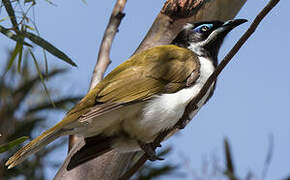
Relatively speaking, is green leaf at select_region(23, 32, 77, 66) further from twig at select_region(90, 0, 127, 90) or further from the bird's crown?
the bird's crown

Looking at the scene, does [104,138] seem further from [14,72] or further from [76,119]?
[14,72]

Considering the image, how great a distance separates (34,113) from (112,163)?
4.11ft

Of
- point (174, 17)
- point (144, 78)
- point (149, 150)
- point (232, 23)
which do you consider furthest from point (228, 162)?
point (174, 17)

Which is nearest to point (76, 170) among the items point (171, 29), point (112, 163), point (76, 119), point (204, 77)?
point (112, 163)

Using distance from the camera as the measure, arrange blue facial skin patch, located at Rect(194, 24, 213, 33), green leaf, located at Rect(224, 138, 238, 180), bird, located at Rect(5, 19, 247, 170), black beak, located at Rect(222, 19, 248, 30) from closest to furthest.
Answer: green leaf, located at Rect(224, 138, 238, 180), bird, located at Rect(5, 19, 247, 170), black beak, located at Rect(222, 19, 248, 30), blue facial skin patch, located at Rect(194, 24, 213, 33)

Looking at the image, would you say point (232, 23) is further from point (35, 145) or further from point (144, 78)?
point (35, 145)

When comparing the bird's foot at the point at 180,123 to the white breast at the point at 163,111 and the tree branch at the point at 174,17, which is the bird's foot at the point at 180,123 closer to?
the white breast at the point at 163,111

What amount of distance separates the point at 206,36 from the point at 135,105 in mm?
1095

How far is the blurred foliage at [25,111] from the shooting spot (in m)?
4.19

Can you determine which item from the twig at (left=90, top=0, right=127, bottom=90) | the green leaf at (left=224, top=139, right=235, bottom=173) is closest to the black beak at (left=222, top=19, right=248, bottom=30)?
the twig at (left=90, top=0, right=127, bottom=90)

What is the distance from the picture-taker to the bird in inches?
124

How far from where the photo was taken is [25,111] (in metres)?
4.59

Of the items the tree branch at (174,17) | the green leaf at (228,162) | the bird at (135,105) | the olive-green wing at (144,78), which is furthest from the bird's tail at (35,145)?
the green leaf at (228,162)

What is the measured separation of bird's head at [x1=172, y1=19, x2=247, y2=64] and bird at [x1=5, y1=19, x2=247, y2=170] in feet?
0.65
